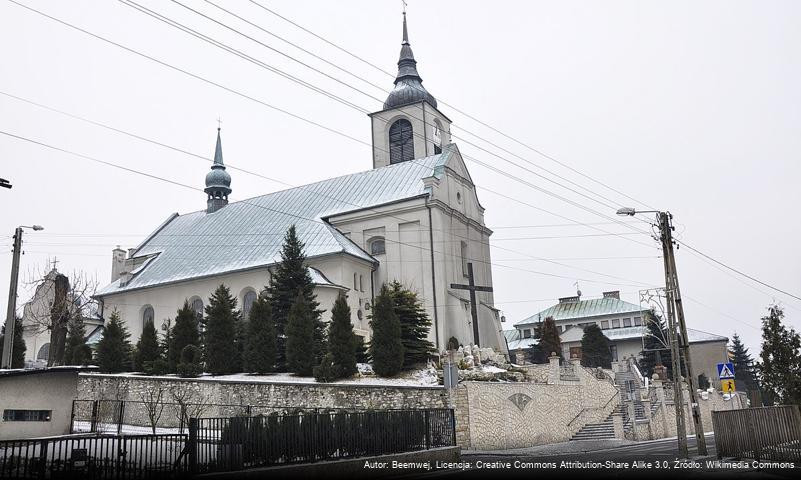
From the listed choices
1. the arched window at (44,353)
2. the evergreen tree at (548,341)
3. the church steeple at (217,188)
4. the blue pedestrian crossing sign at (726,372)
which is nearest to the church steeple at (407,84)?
the church steeple at (217,188)

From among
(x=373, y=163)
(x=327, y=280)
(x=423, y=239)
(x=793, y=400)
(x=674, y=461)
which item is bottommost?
(x=674, y=461)

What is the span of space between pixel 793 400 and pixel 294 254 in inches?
894

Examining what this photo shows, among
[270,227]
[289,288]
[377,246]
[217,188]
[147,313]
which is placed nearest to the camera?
[289,288]

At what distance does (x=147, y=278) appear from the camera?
48.5 m

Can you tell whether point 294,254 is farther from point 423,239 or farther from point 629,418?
point 629,418

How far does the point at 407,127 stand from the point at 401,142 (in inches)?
50.9

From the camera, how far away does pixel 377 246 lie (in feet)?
146

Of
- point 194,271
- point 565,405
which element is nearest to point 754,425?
point 565,405

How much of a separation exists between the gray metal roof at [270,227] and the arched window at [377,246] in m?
0.80

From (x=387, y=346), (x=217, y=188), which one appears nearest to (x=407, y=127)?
(x=217, y=188)

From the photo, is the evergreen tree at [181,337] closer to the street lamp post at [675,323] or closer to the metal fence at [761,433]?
the street lamp post at [675,323]

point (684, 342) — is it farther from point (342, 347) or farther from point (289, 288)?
point (289, 288)

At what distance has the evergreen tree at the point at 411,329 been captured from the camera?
1156 inches

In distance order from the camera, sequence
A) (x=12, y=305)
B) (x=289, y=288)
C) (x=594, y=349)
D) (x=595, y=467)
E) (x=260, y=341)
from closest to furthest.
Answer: (x=595, y=467), (x=12, y=305), (x=260, y=341), (x=289, y=288), (x=594, y=349)
